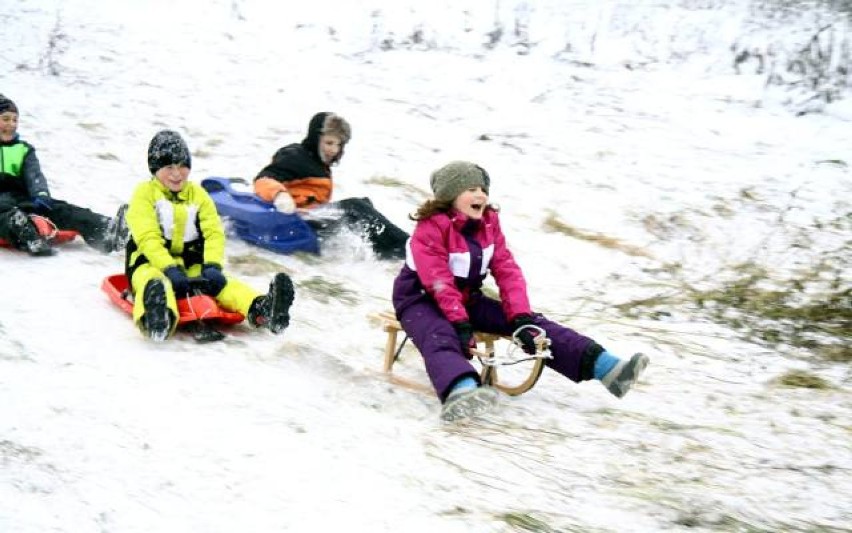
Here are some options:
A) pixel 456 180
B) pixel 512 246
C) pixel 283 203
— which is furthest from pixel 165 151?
pixel 512 246

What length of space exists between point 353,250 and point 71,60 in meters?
5.56

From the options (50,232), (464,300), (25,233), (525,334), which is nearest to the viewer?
(525,334)

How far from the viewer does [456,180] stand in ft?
14.8

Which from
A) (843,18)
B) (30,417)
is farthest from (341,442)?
(843,18)

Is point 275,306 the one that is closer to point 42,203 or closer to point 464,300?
point 464,300

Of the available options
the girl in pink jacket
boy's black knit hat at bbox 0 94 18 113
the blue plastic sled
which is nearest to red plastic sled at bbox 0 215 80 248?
boy's black knit hat at bbox 0 94 18 113

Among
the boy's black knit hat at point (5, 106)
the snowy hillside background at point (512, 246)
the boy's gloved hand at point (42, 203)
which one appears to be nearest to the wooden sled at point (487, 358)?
the snowy hillside background at point (512, 246)

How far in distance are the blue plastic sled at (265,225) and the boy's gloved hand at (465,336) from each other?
2502 millimetres

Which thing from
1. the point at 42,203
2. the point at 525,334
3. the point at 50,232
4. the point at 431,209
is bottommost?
the point at 50,232

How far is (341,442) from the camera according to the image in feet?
11.4

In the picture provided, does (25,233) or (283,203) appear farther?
(283,203)

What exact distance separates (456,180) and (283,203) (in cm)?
218

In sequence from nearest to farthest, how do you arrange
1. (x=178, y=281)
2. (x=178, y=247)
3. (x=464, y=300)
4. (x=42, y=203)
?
(x=464, y=300), (x=178, y=281), (x=178, y=247), (x=42, y=203)

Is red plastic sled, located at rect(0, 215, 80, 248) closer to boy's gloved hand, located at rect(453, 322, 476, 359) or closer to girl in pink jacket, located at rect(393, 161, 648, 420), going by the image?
girl in pink jacket, located at rect(393, 161, 648, 420)
